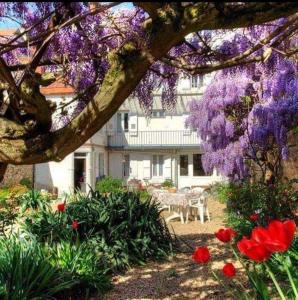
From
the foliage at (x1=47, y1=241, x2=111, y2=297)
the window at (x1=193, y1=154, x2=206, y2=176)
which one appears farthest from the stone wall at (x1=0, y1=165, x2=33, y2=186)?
the foliage at (x1=47, y1=241, x2=111, y2=297)

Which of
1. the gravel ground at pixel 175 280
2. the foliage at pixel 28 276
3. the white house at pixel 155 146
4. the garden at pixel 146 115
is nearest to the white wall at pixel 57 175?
the white house at pixel 155 146

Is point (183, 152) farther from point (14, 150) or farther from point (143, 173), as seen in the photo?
point (14, 150)

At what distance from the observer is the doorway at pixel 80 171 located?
93.1 feet

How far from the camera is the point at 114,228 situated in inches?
300

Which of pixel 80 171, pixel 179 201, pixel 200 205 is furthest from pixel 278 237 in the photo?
pixel 80 171

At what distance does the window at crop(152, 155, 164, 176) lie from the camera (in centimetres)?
3338

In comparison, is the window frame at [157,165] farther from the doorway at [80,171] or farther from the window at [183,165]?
the doorway at [80,171]

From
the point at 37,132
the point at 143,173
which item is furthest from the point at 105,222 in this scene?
the point at 143,173

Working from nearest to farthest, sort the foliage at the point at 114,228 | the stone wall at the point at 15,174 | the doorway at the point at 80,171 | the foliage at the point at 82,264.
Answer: the foliage at the point at 82,264
the foliage at the point at 114,228
the stone wall at the point at 15,174
the doorway at the point at 80,171

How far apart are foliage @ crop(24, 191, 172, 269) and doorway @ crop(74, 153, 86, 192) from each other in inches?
782

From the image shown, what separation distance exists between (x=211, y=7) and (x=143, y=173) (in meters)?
30.6

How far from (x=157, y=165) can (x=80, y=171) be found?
6312 millimetres

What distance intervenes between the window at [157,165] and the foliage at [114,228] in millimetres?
24611

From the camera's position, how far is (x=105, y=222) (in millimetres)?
7727
